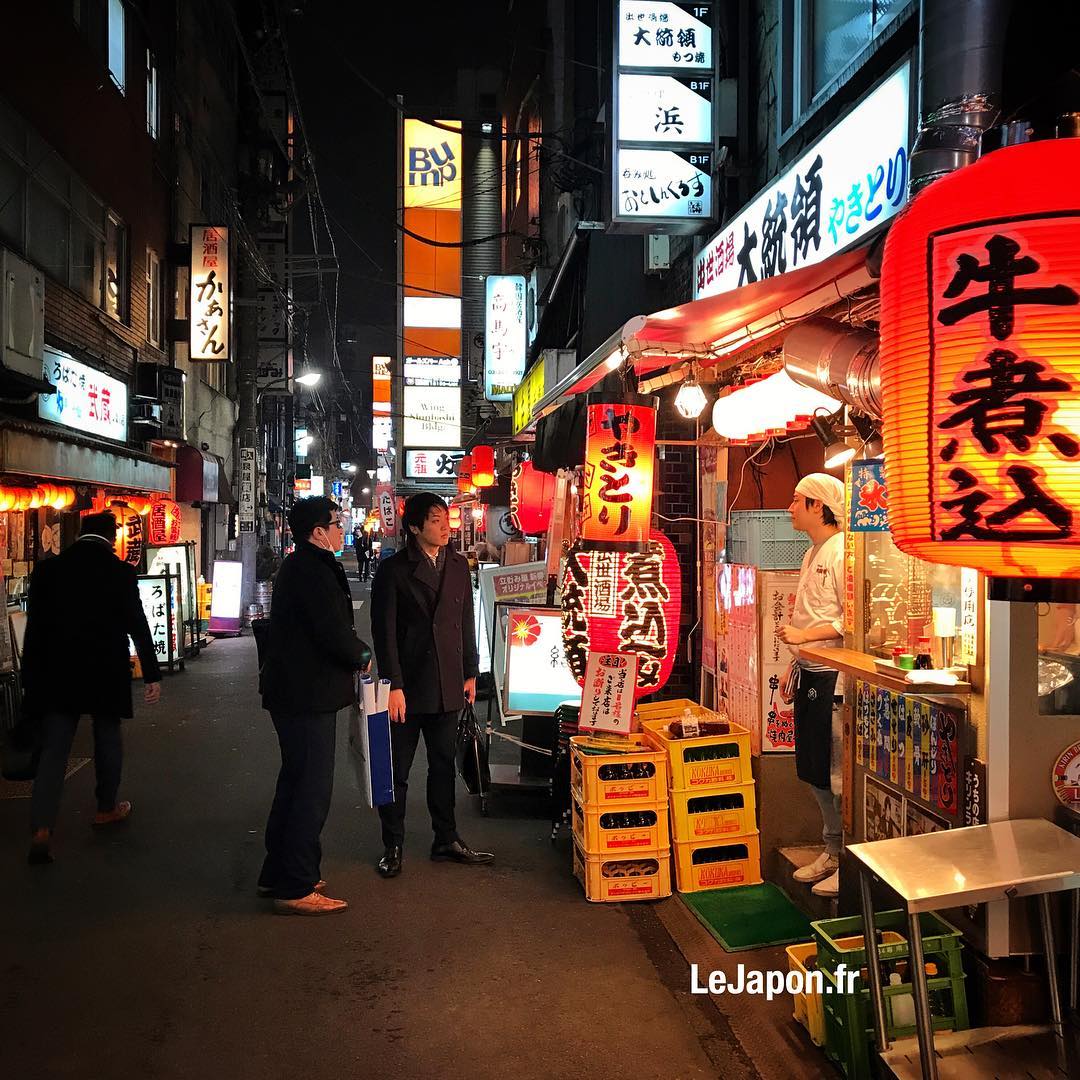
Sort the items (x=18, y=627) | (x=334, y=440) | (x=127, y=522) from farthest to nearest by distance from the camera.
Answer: (x=334, y=440)
(x=127, y=522)
(x=18, y=627)

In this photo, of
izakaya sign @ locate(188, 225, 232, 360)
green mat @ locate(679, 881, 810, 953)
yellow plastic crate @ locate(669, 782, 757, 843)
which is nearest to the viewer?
green mat @ locate(679, 881, 810, 953)

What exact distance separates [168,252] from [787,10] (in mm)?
16479

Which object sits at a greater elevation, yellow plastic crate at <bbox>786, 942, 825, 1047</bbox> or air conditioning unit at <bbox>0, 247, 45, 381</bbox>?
air conditioning unit at <bbox>0, 247, 45, 381</bbox>

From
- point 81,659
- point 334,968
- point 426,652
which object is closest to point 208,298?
point 81,659

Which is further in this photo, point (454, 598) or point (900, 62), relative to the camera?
point (454, 598)

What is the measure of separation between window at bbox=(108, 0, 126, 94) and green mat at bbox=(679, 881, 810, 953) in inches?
667

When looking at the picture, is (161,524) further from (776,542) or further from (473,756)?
(776,542)

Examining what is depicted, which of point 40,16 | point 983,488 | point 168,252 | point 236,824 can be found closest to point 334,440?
point 168,252

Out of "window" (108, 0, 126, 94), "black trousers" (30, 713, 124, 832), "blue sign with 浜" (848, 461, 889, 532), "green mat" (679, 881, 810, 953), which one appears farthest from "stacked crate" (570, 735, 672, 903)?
"window" (108, 0, 126, 94)

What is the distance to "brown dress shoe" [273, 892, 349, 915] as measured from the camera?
630 cm

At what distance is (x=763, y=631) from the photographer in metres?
7.75

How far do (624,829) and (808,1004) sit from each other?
79.9 inches

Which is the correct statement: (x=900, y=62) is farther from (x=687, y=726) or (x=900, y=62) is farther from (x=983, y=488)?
(x=687, y=726)

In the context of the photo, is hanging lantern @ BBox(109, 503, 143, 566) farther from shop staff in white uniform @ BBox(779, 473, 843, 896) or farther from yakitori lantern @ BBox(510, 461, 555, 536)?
shop staff in white uniform @ BBox(779, 473, 843, 896)
